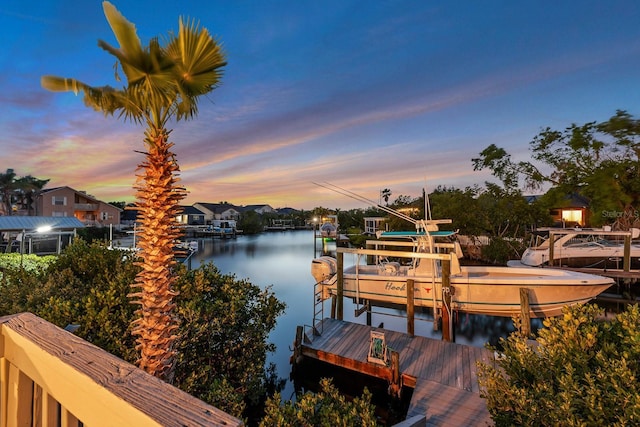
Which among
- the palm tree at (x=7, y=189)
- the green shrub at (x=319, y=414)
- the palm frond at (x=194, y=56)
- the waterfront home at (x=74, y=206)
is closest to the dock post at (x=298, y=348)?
the green shrub at (x=319, y=414)

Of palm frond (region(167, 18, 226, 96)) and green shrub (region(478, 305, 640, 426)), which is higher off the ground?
palm frond (region(167, 18, 226, 96))

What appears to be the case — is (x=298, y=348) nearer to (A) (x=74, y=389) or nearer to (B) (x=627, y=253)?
(A) (x=74, y=389)

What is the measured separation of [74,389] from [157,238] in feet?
11.3

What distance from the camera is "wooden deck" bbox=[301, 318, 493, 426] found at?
6.14 meters

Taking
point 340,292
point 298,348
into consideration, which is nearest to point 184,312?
point 298,348

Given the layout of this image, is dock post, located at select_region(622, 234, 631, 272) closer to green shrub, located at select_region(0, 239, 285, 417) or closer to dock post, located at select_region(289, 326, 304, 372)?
dock post, located at select_region(289, 326, 304, 372)

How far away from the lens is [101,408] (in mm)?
1005

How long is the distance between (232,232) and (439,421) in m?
62.9

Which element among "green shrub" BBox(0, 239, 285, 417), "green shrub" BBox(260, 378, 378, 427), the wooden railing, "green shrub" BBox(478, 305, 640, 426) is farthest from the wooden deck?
the wooden railing

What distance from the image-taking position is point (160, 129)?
4.19 meters

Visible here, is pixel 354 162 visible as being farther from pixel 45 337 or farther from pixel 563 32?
pixel 45 337

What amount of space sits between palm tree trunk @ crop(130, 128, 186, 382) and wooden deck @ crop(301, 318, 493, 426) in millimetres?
5069

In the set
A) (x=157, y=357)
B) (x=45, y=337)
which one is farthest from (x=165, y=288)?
(x=45, y=337)

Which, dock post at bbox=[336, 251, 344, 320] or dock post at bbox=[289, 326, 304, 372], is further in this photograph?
dock post at bbox=[336, 251, 344, 320]
